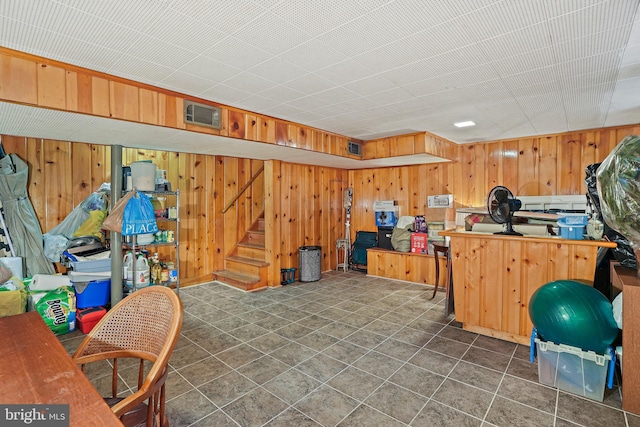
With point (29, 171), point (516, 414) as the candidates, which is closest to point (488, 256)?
point (516, 414)

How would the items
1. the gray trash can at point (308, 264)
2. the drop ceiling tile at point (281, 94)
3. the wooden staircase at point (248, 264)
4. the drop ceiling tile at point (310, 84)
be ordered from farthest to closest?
the gray trash can at point (308, 264), the wooden staircase at point (248, 264), the drop ceiling tile at point (281, 94), the drop ceiling tile at point (310, 84)

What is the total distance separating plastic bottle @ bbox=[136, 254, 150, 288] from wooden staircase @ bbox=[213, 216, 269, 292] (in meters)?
1.41

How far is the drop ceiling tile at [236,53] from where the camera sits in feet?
6.70

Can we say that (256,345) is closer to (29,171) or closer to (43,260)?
(43,260)

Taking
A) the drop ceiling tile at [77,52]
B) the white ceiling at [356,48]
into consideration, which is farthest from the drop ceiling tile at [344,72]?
the drop ceiling tile at [77,52]

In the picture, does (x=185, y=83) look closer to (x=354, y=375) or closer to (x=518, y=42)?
(x=518, y=42)

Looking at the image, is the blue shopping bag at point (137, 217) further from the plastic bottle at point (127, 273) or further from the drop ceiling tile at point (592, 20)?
the drop ceiling tile at point (592, 20)

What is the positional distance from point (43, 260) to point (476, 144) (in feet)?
20.6

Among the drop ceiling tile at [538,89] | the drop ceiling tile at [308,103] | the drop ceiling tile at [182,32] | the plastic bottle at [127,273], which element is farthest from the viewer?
the plastic bottle at [127,273]

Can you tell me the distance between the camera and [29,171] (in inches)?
145

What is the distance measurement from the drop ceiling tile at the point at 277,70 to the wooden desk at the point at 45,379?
205cm

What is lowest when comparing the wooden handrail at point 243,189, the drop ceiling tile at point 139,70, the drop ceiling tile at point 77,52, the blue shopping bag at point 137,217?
the blue shopping bag at point 137,217

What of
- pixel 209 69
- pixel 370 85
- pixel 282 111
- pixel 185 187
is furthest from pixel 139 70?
pixel 185 187

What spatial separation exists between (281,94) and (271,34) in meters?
1.04
